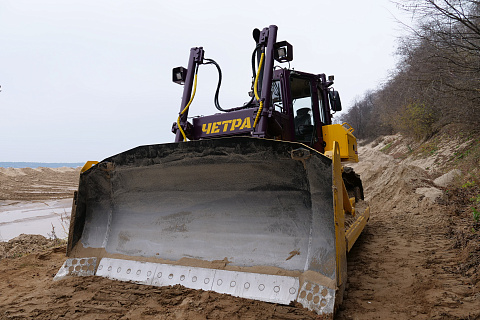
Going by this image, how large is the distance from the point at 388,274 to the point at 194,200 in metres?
2.02

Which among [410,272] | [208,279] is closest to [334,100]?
[410,272]

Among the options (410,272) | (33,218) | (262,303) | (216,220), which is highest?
(216,220)

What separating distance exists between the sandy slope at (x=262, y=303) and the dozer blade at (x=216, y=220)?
0.51 ft

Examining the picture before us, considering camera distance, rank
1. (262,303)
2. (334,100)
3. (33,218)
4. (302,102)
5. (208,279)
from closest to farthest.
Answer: (262,303) < (208,279) < (302,102) < (334,100) < (33,218)

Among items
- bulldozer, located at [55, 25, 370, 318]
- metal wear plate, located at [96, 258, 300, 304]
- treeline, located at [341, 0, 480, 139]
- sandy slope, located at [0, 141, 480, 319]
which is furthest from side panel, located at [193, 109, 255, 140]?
treeline, located at [341, 0, 480, 139]

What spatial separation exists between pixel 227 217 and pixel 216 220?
Result: 0.35ft

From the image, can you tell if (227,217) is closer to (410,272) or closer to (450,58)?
(410,272)

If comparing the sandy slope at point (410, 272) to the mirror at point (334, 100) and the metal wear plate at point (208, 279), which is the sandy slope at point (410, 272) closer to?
the metal wear plate at point (208, 279)

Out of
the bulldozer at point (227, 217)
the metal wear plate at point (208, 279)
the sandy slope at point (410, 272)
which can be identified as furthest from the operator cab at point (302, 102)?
the metal wear plate at point (208, 279)

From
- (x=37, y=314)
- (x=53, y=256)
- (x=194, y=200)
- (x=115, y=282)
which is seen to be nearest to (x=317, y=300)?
(x=194, y=200)

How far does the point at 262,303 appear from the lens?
2389 millimetres

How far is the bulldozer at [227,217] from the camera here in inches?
96.7

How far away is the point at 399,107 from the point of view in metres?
20.2

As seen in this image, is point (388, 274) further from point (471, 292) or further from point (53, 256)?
point (53, 256)
